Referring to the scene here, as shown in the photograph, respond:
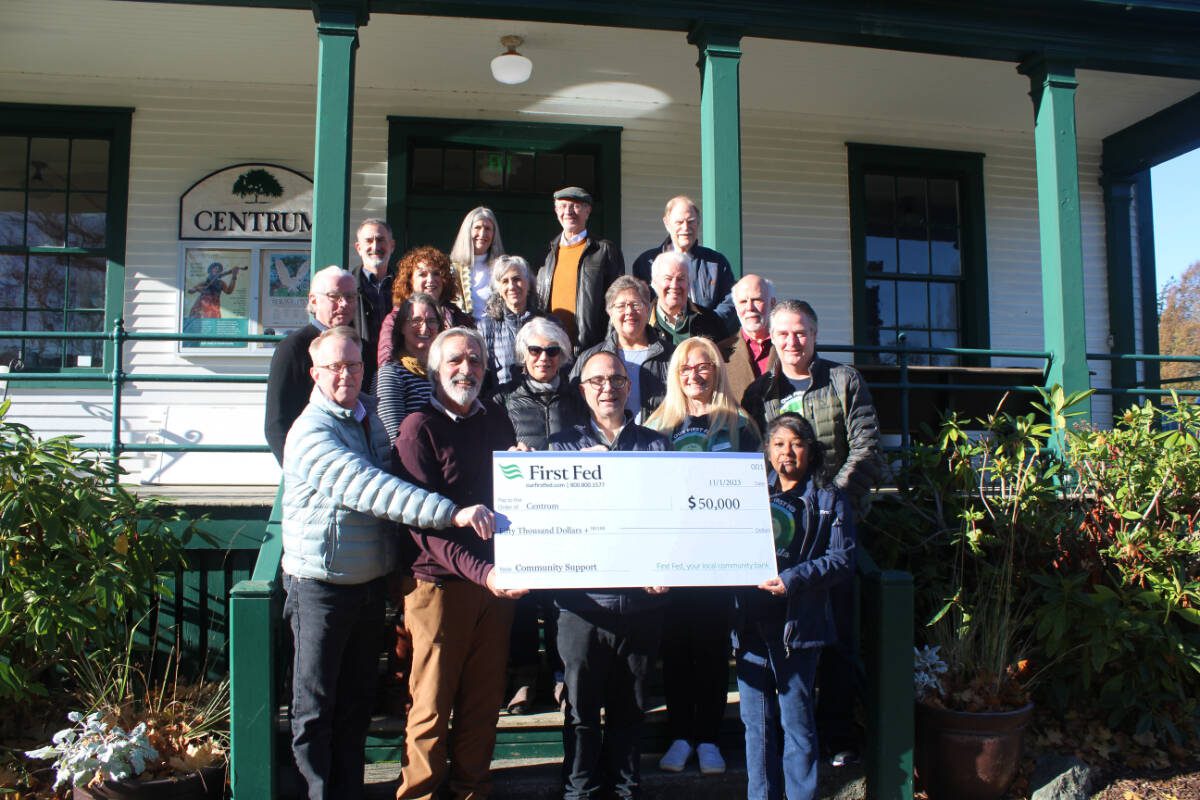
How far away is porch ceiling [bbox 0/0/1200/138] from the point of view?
6137 millimetres

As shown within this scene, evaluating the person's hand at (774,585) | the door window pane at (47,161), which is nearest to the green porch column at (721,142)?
the person's hand at (774,585)

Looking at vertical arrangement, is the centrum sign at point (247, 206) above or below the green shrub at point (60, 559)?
above

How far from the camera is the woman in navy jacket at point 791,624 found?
139 inches

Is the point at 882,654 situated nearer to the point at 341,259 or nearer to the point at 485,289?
the point at 485,289

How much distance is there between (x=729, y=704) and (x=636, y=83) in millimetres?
4909

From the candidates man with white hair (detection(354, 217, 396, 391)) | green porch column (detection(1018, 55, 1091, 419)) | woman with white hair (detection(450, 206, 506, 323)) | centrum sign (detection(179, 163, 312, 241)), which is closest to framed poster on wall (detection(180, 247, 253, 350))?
centrum sign (detection(179, 163, 312, 241))

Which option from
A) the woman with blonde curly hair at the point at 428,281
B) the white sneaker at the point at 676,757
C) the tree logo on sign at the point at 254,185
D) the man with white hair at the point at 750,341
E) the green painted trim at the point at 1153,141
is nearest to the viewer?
the white sneaker at the point at 676,757

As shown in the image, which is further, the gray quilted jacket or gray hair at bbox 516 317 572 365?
gray hair at bbox 516 317 572 365

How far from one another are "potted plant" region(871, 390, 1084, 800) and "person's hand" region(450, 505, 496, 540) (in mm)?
2208

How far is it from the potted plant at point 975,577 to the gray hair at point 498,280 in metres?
2.25

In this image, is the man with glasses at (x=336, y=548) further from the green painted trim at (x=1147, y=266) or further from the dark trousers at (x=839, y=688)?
the green painted trim at (x=1147, y=266)

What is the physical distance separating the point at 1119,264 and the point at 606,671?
23.1ft

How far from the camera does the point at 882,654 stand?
12.5ft

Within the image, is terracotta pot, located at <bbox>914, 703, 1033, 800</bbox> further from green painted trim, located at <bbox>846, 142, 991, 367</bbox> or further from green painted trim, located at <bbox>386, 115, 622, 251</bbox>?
green painted trim, located at <bbox>386, 115, 622, 251</bbox>
